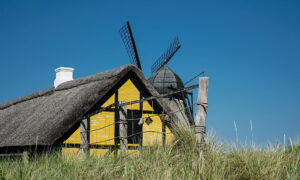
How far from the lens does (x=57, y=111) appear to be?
10.1 metres

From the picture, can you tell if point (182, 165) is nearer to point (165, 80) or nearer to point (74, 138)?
point (74, 138)

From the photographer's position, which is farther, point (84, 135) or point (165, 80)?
point (165, 80)

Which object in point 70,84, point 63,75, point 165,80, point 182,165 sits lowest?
point 182,165

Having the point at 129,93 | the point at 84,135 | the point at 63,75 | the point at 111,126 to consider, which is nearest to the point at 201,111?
the point at 84,135

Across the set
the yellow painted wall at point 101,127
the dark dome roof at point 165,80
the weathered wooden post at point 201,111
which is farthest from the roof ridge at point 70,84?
the dark dome roof at point 165,80

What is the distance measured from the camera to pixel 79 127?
381 inches

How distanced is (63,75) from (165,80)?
27.4 ft

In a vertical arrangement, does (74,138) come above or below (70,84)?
below

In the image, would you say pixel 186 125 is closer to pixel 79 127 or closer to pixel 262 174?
pixel 262 174

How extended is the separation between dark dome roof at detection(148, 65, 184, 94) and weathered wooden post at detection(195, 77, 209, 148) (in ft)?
47.2

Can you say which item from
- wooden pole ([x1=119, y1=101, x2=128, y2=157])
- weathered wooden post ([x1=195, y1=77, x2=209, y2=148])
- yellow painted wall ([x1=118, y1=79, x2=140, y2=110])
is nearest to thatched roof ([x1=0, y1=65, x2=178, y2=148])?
yellow painted wall ([x1=118, y1=79, x2=140, y2=110])

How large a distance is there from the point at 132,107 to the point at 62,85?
3972 mm

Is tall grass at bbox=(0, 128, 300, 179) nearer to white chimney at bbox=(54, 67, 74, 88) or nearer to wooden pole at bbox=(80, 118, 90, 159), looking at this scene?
wooden pole at bbox=(80, 118, 90, 159)

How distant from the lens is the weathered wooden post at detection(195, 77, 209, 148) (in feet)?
19.5
